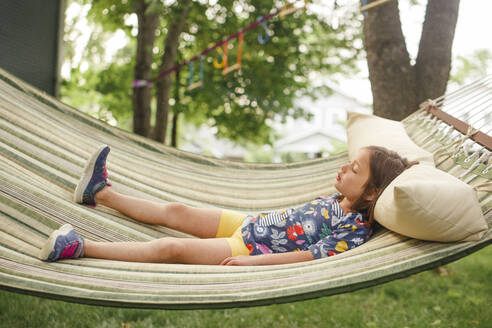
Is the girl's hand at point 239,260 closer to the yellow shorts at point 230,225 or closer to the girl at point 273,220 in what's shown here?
the girl at point 273,220

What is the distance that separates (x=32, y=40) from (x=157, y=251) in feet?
11.4

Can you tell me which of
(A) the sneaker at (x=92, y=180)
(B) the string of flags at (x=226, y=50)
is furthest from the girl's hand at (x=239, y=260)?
(B) the string of flags at (x=226, y=50)

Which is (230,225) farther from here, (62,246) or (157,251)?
(62,246)

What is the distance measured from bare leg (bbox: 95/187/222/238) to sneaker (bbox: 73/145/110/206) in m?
0.03

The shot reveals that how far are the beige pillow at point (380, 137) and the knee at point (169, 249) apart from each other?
91cm

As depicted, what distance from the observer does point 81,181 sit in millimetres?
1665

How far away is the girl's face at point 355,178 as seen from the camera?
1.64m

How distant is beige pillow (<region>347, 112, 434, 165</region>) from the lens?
1.78 metres

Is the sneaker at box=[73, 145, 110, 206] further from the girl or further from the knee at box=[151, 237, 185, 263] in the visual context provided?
the knee at box=[151, 237, 185, 263]

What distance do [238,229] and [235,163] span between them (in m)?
0.92

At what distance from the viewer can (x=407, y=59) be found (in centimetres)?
288

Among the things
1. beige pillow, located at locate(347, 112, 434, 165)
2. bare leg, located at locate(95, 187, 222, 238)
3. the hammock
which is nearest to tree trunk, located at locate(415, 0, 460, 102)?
the hammock

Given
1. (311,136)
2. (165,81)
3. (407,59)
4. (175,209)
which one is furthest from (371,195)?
(311,136)

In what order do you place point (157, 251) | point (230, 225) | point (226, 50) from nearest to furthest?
point (157, 251)
point (230, 225)
point (226, 50)
